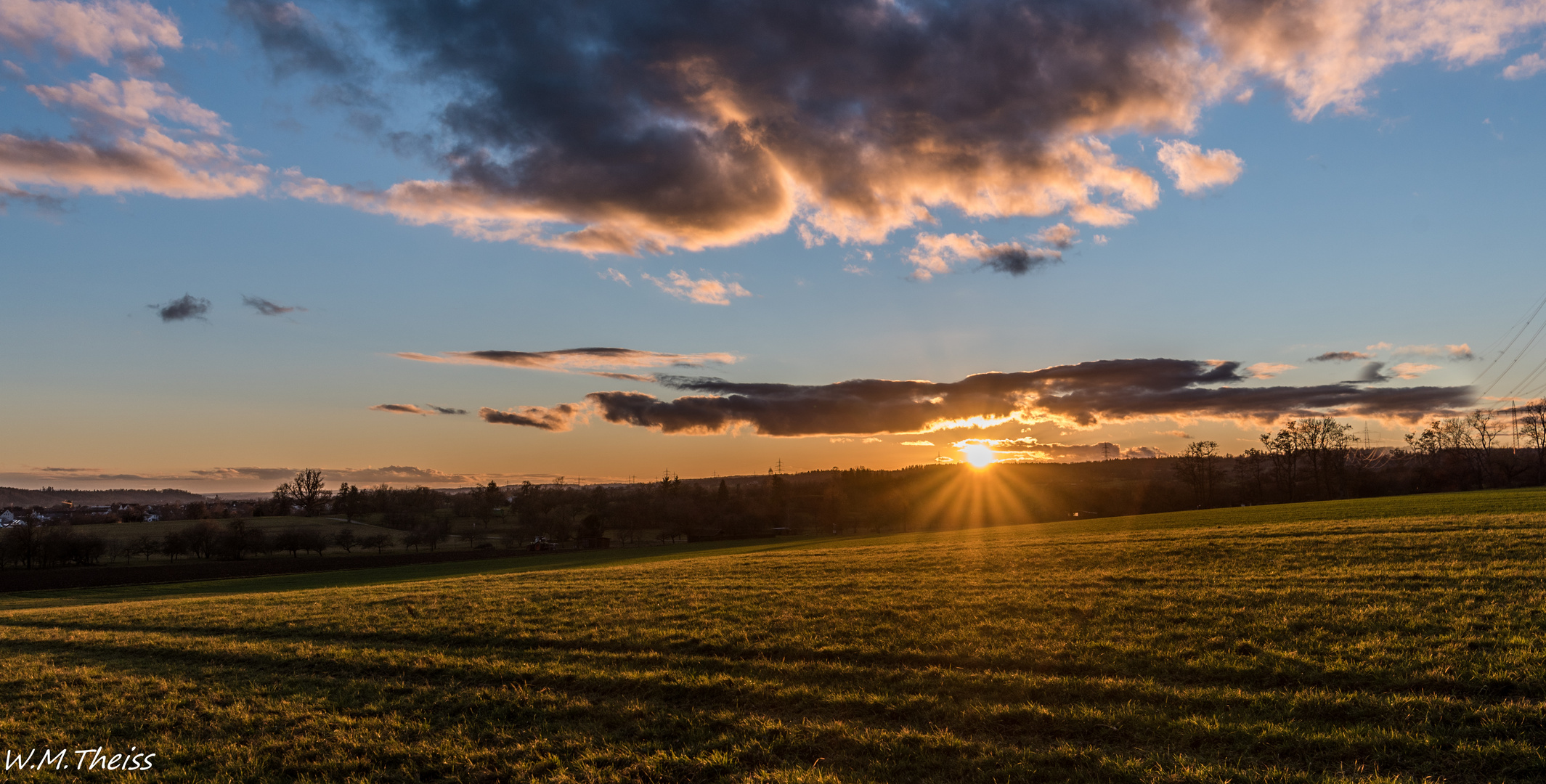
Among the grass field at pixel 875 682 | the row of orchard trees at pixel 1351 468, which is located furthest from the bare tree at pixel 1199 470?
the grass field at pixel 875 682

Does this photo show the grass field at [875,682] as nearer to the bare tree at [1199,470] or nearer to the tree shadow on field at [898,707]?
the tree shadow on field at [898,707]

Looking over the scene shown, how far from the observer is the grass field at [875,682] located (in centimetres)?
916

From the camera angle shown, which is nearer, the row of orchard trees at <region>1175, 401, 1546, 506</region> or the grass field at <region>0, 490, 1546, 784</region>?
the grass field at <region>0, 490, 1546, 784</region>

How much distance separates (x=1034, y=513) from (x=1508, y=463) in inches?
3111

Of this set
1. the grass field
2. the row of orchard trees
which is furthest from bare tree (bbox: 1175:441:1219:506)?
the grass field

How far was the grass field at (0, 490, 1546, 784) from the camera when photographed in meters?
9.16

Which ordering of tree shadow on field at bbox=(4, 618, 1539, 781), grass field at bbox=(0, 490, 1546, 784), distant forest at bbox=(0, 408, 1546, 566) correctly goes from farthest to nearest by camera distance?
distant forest at bbox=(0, 408, 1546, 566) → grass field at bbox=(0, 490, 1546, 784) → tree shadow on field at bbox=(4, 618, 1539, 781)

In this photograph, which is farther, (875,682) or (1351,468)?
(1351,468)

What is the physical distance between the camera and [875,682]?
1257 cm

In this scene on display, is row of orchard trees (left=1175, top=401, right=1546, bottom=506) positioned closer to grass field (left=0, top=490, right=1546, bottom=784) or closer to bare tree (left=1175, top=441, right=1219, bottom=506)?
bare tree (left=1175, top=441, right=1219, bottom=506)

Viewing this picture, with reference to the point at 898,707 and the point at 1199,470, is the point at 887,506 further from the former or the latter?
the point at 898,707

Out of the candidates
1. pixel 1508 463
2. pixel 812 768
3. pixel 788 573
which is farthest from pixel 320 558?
pixel 1508 463

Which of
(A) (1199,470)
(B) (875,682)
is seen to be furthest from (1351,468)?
(B) (875,682)

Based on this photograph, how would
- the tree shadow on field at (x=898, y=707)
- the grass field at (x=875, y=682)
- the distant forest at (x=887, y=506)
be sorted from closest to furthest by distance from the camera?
the tree shadow on field at (x=898, y=707), the grass field at (x=875, y=682), the distant forest at (x=887, y=506)
